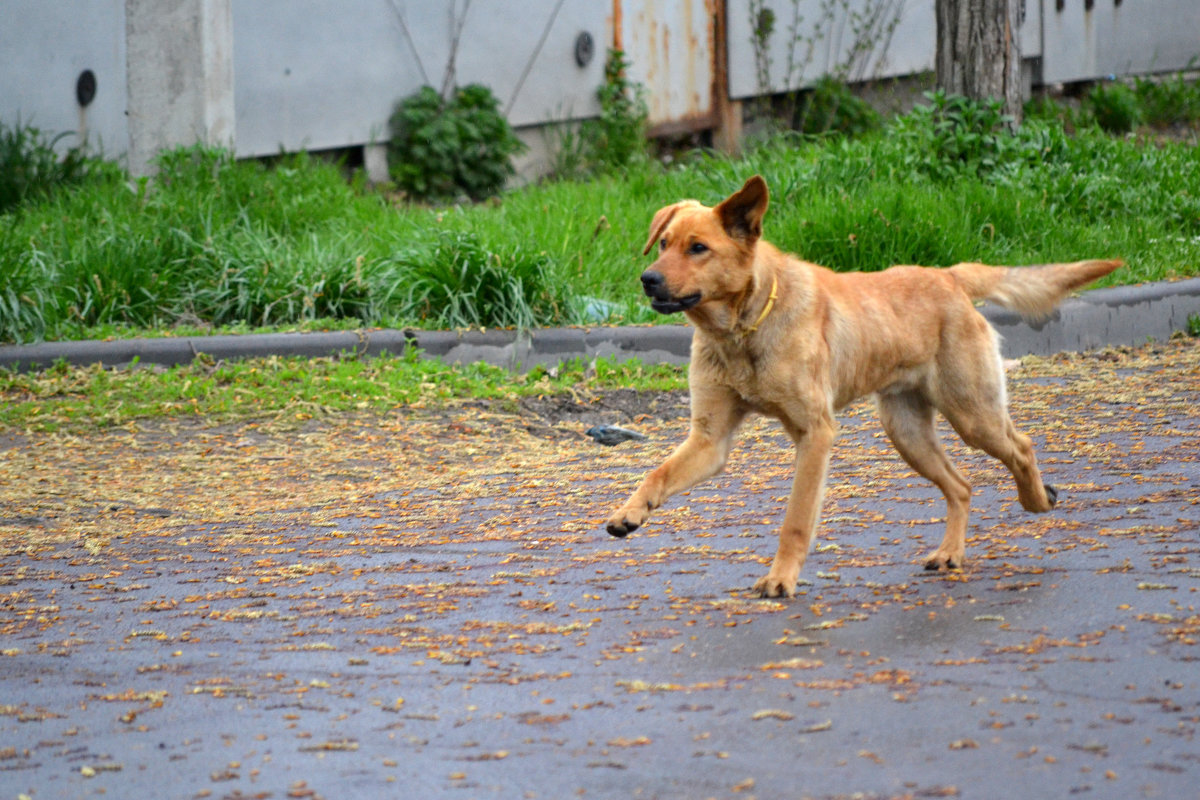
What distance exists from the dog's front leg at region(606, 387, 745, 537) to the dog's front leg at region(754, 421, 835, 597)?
256 mm

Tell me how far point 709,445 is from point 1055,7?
14436mm

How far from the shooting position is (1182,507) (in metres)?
4.96

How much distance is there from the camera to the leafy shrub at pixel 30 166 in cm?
1051

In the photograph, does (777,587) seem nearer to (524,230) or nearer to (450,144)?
(524,230)

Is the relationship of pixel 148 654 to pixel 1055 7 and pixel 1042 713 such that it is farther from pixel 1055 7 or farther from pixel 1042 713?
pixel 1055 7

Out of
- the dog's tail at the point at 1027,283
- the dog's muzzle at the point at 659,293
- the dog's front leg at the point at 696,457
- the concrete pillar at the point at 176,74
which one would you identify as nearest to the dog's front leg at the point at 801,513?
the dog's front leg at the point at 696,457

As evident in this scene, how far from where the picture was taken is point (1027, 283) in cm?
528

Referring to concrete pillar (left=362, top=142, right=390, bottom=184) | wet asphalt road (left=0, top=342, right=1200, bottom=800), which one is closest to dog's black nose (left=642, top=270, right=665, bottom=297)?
wet asphalt road (left=0, top=342, right=1200, bottom=800)

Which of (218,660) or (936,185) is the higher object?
(936,185)

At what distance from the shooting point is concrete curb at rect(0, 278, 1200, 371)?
786 cm

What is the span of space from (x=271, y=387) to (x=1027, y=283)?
4.17 meters

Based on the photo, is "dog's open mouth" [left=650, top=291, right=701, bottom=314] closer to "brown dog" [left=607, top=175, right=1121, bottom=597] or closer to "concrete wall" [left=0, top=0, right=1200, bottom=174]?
"brown dog" [left=607, top=175, right=1121, bottom=597]

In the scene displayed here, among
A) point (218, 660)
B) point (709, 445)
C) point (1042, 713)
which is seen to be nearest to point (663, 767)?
point (1042, 713)

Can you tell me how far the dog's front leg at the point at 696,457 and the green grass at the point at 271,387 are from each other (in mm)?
3027
